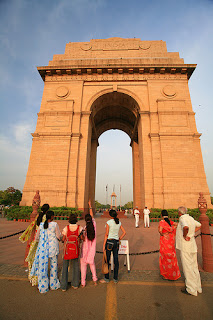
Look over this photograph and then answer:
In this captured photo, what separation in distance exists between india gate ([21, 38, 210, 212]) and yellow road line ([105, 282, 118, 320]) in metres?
11.9

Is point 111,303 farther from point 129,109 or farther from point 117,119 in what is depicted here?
point 117,119

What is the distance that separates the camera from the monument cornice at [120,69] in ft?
59.0

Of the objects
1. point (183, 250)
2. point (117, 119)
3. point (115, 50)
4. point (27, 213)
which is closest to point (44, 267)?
point (183, 250)

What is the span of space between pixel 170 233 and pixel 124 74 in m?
19.2

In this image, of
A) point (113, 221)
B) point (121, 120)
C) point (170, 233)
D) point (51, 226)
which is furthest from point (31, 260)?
point (121, 120)

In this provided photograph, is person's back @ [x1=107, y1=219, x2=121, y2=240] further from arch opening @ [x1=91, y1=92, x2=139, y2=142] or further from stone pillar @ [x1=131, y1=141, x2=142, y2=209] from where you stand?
stone pillar @ [x1=131, y1=141, x2=142, y2=209]

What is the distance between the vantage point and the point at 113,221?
12.5 ft

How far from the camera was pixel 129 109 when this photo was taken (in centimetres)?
2116

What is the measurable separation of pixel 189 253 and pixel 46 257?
3091 millimetres

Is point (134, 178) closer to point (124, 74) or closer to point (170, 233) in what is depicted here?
point (124, 74)

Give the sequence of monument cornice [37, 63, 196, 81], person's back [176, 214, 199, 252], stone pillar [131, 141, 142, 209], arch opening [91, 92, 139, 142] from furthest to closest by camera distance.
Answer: stone pillar [131, 141, 142, 209]
arch opening [91, 92, 139, 142]
monument cornice [37, 63, 196, 81]
person's back [176, 214, 199, 252]

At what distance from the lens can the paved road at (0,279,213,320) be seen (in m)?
2.49

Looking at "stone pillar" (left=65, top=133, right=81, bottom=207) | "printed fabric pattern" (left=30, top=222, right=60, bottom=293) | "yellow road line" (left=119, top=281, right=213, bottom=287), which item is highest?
"stone pillar" (left=65, top=133, right=81, bottom=207)

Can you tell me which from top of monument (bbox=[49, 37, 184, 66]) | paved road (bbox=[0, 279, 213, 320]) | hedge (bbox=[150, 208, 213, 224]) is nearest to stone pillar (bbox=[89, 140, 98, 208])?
hedge (bbox=[150, 208, 213, 224])
